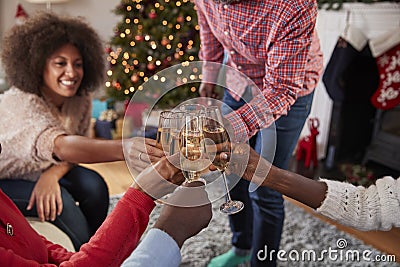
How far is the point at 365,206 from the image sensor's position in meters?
0.87

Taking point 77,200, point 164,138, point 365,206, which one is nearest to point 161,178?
point 164,138

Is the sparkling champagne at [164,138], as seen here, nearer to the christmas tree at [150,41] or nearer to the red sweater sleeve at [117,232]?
the red sweater sleeve at [117,232]

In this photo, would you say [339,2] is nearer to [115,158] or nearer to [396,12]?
[396,12]

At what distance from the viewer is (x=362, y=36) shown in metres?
2.48

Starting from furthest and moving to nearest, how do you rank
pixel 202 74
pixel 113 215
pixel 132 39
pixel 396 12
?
pixel 132 39, pixel 396 12, pixel 202 74, pixel 113 215

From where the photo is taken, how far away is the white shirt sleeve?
68 cm

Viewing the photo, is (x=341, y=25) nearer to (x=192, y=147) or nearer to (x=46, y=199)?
(x=46, y=199)

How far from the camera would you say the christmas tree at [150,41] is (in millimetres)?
2881

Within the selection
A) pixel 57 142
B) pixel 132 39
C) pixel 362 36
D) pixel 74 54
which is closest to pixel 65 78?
pixel 74 54

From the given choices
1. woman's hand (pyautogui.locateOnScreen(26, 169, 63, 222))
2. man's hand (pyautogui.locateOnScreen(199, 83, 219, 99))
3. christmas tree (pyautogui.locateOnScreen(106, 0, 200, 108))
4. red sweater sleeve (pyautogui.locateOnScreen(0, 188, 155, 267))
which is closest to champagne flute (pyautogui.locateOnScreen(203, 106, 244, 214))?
red sweater sleeve (pyautogui.locateOnScreen(0, 188, 155, 267))

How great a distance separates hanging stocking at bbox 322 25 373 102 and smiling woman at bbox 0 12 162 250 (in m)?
1.50

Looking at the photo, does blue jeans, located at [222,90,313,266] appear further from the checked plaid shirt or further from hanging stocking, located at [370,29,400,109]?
hanging stocking, located at [370,29,400,109]

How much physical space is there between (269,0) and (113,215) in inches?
24.8

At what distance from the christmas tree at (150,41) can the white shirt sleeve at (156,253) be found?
2155mm
